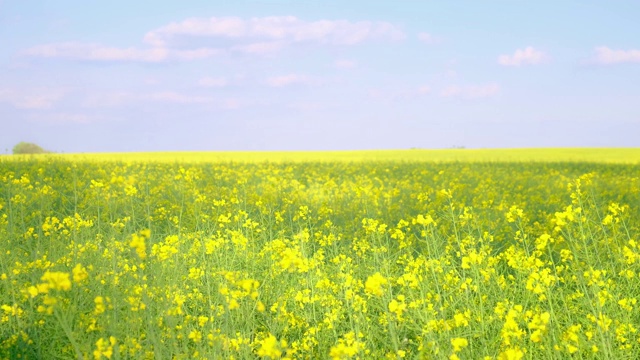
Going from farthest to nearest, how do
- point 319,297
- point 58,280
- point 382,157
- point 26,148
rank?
point 26,148 < point 382,157 < point 319,297 < point 58,280

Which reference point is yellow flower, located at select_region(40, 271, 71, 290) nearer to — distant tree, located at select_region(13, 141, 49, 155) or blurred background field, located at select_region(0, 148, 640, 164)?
blurred background field, located at select_region(0, 148, 640, 164)

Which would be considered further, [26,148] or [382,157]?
[26,148]

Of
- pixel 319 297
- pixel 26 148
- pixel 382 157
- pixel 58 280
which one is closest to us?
pixel 58 280

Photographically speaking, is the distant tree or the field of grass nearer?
the field of grass

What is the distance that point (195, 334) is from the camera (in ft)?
11.0

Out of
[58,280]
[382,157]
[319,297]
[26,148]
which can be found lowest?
[319,297]

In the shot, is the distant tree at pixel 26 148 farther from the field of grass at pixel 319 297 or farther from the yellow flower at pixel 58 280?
the yellow flower at pixel 58 280

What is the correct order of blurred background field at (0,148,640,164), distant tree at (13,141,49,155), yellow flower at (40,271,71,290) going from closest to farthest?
yellow flower at (40,271,71,290) < blurred background field at (0,148,640,164) < distant tree at (13,141,49,155)

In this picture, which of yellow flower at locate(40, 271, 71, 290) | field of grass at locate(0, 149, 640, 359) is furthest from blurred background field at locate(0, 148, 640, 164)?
yellow flower at locate(40, 271, 71, 290)

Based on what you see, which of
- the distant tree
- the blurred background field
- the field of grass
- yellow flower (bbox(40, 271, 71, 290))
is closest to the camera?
yellow flower (bbox(40, 271, 71, 290))

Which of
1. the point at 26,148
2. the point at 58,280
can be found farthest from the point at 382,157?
the point at 58,280

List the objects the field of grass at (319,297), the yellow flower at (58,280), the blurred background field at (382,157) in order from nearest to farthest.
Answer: the yellow flower at (58,280) < the field of grass at (319,297) < the blurred background field at (382,157)

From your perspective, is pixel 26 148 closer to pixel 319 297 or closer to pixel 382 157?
pixel 382 157

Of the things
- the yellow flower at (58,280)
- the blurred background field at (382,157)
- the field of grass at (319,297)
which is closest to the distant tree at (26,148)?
the blurred background field at (382,157)
